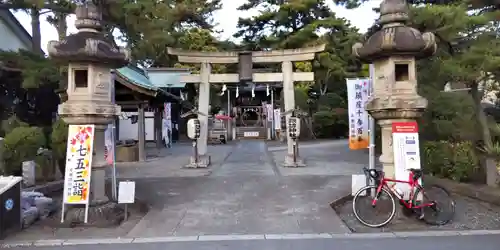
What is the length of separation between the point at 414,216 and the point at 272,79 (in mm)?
10252

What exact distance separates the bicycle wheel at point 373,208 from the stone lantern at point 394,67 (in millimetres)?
568

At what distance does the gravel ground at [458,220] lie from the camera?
7898 millimetres

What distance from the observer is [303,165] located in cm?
1605

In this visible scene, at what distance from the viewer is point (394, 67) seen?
870cm

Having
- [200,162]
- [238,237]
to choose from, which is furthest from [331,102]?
[238,237]

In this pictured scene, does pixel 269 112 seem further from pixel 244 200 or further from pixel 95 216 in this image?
pixel 95 216

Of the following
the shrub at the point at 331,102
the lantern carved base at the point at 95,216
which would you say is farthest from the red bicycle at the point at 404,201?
the shrub at the point at 331,102

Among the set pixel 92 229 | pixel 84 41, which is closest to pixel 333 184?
pixel 92 229

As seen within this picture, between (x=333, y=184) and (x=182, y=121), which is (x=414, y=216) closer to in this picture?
(x=333, y=184)

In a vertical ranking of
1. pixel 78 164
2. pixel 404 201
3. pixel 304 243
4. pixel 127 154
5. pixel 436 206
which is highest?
pixel 78 164

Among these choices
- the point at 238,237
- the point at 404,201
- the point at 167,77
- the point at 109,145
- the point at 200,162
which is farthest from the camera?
the point at 167,77

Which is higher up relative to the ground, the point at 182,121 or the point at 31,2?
the point at 31,2

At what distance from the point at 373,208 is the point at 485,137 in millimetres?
4485

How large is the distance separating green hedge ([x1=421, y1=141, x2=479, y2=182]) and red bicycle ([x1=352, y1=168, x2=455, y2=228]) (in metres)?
3.09
